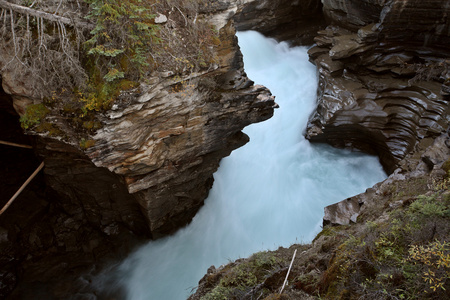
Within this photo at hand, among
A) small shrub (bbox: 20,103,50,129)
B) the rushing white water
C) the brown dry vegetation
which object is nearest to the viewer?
the brown dry vegetation

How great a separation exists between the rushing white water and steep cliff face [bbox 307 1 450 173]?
3.53 feet

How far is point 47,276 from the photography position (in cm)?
960

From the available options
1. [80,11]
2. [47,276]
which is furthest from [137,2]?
[47,276]

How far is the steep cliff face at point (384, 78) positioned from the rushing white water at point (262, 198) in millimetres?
1075

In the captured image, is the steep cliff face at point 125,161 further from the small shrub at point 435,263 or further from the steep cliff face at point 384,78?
the small shrub at point 435,263

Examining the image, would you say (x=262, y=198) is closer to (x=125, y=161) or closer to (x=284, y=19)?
(x=125, y=161)

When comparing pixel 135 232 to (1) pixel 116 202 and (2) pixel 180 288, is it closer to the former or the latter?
(1) pixel 116 202

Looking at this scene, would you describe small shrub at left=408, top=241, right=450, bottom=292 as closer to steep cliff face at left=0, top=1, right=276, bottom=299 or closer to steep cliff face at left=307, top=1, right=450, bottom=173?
steep cliff face at left=0, top=1, right=276, bottom=299

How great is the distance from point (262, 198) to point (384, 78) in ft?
21.9

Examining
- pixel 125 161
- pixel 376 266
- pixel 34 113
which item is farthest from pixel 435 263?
pixel 34 113

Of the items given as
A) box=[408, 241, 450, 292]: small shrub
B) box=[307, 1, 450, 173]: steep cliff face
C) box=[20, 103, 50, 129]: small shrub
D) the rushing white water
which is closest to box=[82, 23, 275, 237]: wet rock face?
box=[20, 103, 50, 129]: small shrub

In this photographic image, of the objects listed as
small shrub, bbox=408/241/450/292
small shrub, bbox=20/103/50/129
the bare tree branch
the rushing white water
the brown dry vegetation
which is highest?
the bare tree branch

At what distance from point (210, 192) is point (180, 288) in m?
3.46

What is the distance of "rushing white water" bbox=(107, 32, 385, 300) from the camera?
970 cm
